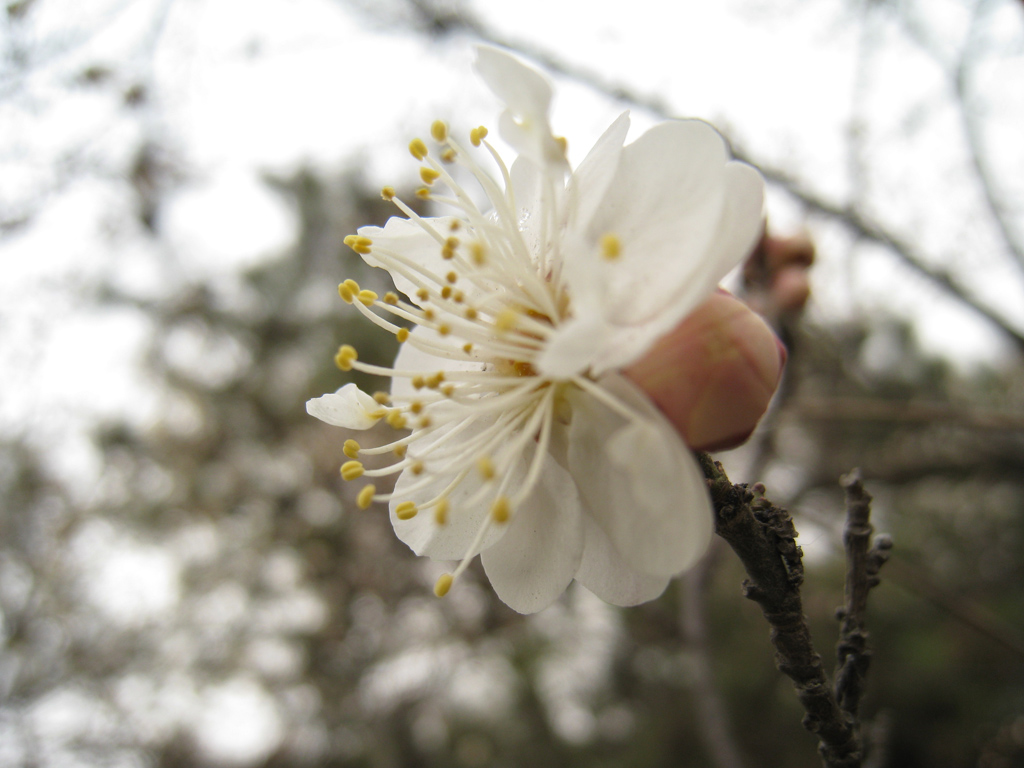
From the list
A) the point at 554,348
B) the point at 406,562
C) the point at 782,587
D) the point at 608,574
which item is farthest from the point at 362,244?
the point at 406,562

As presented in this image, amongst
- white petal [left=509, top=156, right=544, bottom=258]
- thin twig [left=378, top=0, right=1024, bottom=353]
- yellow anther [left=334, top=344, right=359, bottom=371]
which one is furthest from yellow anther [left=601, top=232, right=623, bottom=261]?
thin twig [left=378, top=0, right=1024, bottom=353]

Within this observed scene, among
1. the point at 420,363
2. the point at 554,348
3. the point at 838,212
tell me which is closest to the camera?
the point at 554,348

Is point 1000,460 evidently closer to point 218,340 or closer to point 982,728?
point 982,728

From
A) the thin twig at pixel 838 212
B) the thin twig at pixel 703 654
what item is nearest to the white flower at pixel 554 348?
the thin twig at pixel 838 212

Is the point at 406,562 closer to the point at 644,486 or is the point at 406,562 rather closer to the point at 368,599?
the point at 368,599

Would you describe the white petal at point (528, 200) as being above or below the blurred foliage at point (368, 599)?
above

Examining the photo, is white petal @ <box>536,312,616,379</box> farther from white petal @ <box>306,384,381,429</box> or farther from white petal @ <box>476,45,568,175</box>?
white petal @ <box>306,384,381,429</box>

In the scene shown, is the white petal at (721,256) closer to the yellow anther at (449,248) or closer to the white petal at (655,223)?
the white petal at (655,223)
